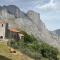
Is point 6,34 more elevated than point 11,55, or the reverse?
point 6,34

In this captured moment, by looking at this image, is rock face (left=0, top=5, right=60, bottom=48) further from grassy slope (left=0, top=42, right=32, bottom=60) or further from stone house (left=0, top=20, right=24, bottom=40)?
grassy slope (left=0, top=42, right=32, bottom=60)

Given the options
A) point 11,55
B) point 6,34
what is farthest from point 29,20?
point 11,55

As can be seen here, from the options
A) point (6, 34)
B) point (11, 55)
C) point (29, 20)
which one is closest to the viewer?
point (11, 55)

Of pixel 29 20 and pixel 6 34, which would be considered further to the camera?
pixel 29 20

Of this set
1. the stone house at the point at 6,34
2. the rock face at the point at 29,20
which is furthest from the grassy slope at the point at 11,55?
the rock face at the point at 29,20

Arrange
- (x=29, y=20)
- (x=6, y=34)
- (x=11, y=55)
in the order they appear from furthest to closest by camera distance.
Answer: (x=29, y=20)
(x=6, y=34)
(x=11, y=55)

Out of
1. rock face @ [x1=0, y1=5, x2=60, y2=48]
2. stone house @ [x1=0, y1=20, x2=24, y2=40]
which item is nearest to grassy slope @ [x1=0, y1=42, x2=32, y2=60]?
stone house @ [x1=0, y1=20, x2=24, y2=40]

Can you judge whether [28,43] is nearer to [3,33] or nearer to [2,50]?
[3,33]

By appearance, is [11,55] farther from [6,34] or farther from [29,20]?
[29,20]

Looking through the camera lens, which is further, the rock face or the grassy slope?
the rock face

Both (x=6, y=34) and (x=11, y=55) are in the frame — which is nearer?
(x=11, y=55)

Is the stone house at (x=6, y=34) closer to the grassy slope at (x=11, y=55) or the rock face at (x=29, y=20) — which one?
the grassy slope at (x=11, y=55)

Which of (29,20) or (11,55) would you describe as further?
(29,20)

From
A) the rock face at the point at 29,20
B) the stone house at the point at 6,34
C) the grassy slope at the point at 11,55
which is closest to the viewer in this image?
the grassy slope at the point at 11,55
